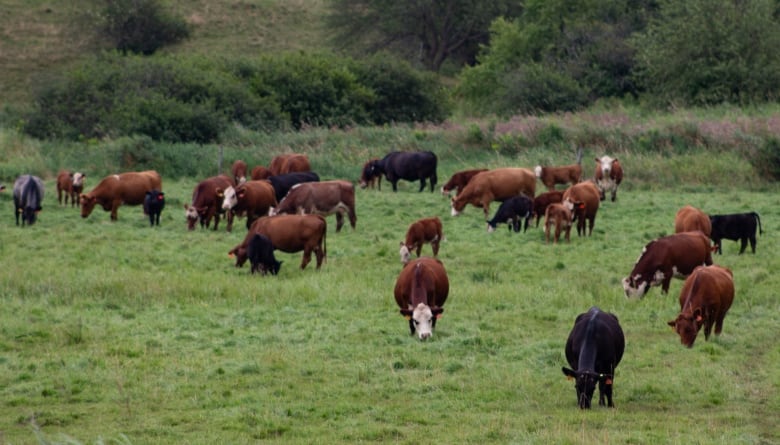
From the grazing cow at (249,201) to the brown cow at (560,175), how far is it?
7.67 m

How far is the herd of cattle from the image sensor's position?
13164 mm

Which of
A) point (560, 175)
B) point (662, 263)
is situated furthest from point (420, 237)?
point (560, 175)

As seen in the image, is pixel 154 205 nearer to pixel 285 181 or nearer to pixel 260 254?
pixel 285 181

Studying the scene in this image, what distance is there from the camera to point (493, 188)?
2688cm

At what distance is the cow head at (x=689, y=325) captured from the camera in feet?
43.1

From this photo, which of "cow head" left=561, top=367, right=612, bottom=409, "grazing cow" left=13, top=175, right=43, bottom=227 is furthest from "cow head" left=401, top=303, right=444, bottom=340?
"grazing cow" left=13, top=175, right=43, bottom=227

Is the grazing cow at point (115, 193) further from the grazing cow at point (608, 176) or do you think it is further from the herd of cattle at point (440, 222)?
the grazing cow at point (608, 176)

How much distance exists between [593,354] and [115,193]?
17.7 m

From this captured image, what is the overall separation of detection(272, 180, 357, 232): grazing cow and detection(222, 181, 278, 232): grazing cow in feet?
A: 2.73

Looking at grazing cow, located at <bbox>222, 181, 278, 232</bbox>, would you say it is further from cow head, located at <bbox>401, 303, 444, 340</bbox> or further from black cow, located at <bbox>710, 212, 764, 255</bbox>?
cow head, located at <bbox>401, 303, 444, 340</bbox>

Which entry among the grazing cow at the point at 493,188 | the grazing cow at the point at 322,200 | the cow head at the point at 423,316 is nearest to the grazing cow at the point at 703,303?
the cow head at the point at 423,316

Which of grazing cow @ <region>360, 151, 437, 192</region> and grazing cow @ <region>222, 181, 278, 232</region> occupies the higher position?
→ grazing cow @ <region>360, 151, 437, 192</region>

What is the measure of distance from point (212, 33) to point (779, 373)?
55.5 meters

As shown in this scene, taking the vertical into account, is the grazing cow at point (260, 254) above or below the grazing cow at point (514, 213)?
below
